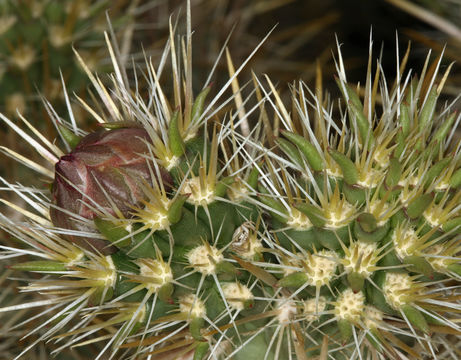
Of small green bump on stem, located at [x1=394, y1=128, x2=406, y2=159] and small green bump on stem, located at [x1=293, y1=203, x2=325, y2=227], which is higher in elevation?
small green bump on stem, located at [x1=394, y1=128, x2=406, y2=159]

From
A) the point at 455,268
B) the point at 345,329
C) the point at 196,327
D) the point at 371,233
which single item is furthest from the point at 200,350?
the point at 455,268

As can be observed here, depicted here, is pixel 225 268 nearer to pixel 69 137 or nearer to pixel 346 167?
pixel 346 167

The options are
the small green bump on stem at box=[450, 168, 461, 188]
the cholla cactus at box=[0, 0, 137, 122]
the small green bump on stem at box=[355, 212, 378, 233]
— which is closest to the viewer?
the small green bump on stem at box=[355, 212, 378, 233]

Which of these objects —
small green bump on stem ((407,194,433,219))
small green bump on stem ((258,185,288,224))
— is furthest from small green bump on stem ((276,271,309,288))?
small green bump on stem ((407,194,433,219))

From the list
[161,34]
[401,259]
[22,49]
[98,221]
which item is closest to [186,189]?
[98,221]

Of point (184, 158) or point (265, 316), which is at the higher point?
point (184, 158)

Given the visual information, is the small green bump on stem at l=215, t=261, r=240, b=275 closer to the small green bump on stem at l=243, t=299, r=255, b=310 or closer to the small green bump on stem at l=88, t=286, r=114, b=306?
the small green bump on stem at l=243, t=299, r=255, b=310

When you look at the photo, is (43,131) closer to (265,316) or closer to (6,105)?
(6,105)
